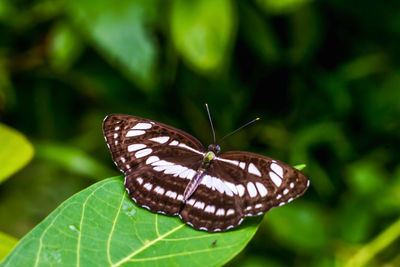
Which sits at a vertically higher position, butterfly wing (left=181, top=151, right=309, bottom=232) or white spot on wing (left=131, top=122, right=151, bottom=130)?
white spot on wing (left=131, top=122, right=151, bottom=130)

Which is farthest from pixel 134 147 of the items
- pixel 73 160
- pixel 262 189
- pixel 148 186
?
pixel 73 160

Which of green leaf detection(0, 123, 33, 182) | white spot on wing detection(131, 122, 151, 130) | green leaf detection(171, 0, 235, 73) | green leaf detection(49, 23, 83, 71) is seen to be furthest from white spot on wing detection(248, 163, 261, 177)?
green leaf detection(49, 23, 83, 71)

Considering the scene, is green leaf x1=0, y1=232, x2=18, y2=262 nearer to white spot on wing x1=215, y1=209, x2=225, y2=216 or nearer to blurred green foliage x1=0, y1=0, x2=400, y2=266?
white spot on wing x1=215, y1=209, x2=225, y2=216

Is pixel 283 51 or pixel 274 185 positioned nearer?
pixel 274 185

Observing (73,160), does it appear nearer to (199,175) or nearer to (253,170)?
(199,175)

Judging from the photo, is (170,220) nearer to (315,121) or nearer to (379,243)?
(379,243)

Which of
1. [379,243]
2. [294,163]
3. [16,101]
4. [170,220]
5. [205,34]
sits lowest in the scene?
[379,243]

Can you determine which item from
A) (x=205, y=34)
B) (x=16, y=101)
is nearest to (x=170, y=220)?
(x=205, y=34)
